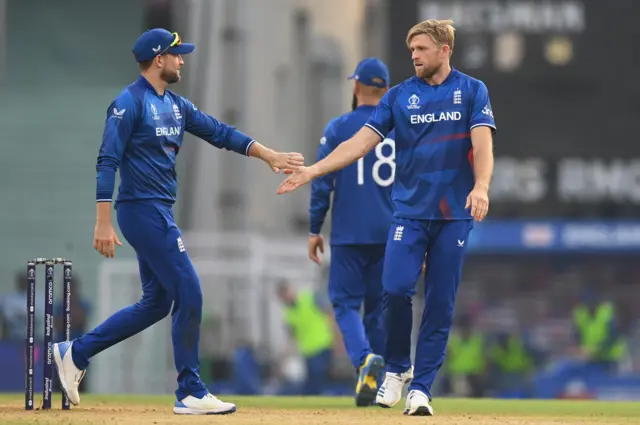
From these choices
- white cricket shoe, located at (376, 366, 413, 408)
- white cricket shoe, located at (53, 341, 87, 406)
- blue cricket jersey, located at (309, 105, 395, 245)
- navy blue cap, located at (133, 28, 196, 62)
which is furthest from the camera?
blue cricket jersey, located at (309, 105, 395, 245)

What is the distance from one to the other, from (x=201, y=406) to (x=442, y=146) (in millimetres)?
1925

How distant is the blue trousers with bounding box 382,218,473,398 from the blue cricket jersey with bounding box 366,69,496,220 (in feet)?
0.26

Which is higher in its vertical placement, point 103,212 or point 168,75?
point 168,75

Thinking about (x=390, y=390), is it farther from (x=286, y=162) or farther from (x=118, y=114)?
(x=118, y=114)

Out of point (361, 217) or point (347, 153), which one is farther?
point (361, 217)

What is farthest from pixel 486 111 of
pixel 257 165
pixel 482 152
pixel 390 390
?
pixel 257 165

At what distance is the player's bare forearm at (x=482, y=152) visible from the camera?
27.4 ft

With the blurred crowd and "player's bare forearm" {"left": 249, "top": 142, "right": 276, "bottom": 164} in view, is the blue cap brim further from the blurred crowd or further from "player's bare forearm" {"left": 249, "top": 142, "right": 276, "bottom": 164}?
the blurred crowd

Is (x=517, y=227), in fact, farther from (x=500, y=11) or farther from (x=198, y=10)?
(x=198, y=10)

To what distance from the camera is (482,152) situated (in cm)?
839

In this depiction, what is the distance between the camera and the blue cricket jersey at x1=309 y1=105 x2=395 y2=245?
1020cm

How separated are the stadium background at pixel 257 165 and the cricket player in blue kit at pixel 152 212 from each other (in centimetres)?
1113

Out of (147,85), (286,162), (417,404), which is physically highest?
(147,85)

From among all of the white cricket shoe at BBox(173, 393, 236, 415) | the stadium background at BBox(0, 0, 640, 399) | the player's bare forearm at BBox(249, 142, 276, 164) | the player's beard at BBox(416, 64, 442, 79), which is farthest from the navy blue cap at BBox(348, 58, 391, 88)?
the stadium background at BBox(0, 0, 640, 399)
